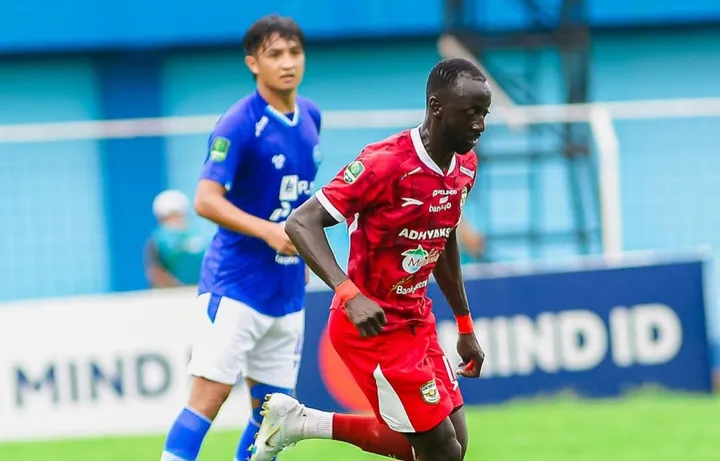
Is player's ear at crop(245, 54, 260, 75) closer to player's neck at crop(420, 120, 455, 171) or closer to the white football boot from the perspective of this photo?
player's neck at crop(420, 120, 455, 171)

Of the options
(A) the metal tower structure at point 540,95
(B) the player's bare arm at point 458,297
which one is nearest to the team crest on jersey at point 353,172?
(B) the player's bare arm at point 458,297

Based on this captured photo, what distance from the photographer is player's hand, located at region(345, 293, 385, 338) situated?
524 cm

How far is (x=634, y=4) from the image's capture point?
1784cm

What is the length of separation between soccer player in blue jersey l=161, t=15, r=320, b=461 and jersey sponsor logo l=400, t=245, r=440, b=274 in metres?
0.91

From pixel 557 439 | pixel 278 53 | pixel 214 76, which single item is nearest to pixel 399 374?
pixel 278 53

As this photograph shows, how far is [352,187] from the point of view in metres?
5.49

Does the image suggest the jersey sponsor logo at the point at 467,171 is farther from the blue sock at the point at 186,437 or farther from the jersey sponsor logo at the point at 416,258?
the blue sock at the point at 186,437

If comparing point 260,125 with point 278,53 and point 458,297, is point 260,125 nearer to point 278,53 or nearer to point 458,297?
point 278,53

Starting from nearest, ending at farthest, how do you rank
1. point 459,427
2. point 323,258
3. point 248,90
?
1. point 323,258
2. point 459,427
3. point 248,90

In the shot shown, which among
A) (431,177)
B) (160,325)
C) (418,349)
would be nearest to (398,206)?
(431,177)

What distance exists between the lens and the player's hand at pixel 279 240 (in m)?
6.24

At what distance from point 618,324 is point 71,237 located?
552 cm

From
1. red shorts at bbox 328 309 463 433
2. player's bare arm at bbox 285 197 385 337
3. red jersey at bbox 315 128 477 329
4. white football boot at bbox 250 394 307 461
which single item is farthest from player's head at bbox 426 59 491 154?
white football boot at bbox 250 394 307 461

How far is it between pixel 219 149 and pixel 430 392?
1559mm
